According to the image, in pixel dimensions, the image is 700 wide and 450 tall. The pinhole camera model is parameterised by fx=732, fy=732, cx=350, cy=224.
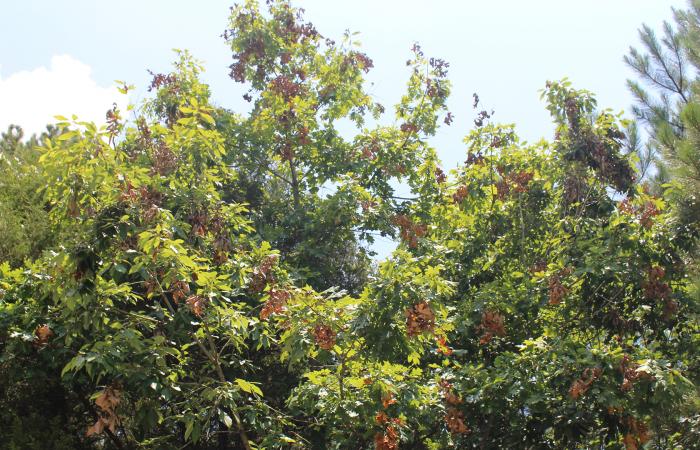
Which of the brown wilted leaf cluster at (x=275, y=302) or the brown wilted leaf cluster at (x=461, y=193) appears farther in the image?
the brown wilted leaf cluster at (x=461, y=193)

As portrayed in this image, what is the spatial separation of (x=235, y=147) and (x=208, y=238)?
4314mm

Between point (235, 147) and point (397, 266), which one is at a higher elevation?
point (235, 147)

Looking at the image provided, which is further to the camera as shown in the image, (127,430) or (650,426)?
(127,430)

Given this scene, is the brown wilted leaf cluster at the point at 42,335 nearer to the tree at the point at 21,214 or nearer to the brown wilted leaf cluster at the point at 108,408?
the brown wilted leaf cluster at the point at 108,408

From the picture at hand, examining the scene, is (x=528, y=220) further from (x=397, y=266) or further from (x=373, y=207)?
(x=397, y=266)

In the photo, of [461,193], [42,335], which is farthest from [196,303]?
[461,193]

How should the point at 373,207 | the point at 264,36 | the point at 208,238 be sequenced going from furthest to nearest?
the point at 264,36, the point at 373,207, the point at 208,238

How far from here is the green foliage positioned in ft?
18.7

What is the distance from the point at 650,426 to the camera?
7145 millimetres

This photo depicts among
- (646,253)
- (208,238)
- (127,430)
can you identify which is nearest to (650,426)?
(646,253)

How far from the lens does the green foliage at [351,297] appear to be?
570 centimetres

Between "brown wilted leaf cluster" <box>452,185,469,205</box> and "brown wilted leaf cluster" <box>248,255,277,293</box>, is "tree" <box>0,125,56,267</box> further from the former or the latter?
"brown wilted leaf cluster" <box>452,185,469,205</box>

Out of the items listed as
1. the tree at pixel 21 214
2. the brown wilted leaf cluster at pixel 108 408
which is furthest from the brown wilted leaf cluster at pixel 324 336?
the tree at pixel 21 214

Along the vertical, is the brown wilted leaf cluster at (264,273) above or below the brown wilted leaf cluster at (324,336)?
above
